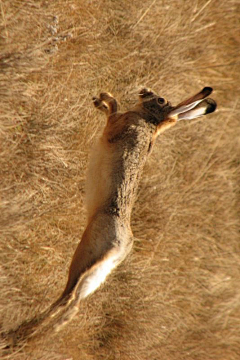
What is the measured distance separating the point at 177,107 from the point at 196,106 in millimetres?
138

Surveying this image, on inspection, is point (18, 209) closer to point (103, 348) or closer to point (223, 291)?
point (103, 348)

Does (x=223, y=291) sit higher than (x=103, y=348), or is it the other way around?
(x=103, y=348)

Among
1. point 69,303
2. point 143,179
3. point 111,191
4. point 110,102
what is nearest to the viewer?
point 69,303

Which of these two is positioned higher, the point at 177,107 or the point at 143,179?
the point at 177,107

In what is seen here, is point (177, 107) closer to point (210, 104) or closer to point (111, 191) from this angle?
point (210, 104)

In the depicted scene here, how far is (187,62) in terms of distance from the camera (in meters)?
3.84

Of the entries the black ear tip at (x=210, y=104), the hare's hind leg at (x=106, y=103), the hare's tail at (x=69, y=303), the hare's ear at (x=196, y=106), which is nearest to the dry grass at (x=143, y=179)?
the hare's tail at (x=69, y=303)

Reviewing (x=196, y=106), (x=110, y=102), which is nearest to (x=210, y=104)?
(x=196, y=106)

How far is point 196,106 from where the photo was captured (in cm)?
259

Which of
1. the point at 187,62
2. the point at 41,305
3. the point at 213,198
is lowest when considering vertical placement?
the point at 213,198

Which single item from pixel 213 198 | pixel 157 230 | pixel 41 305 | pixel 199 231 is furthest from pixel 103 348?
pixel 213 198

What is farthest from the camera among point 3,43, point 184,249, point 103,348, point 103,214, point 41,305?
point 184,249

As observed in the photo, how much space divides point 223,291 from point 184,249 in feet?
2.16

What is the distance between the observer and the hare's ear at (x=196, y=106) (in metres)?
2.48
